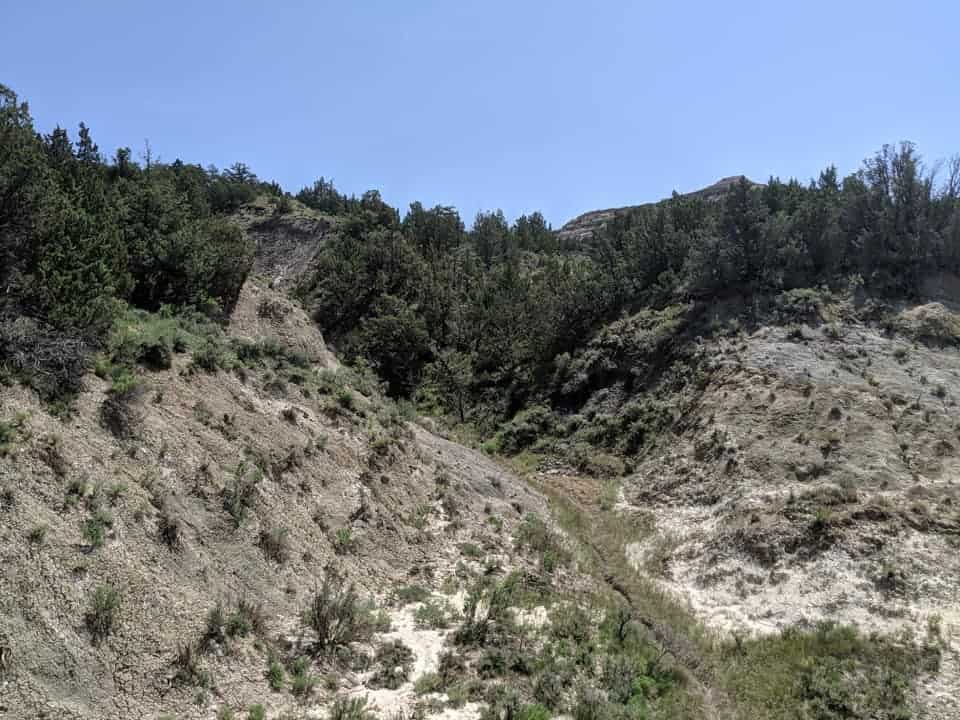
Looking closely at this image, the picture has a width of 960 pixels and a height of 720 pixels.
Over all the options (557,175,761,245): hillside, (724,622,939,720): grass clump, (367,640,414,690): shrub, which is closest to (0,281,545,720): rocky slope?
(367,640,414,690): shrub

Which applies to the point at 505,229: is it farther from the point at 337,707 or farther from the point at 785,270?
the point at 337,707

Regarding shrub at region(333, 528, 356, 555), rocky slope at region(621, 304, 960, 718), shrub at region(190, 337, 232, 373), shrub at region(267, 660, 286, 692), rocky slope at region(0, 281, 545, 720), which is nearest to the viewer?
rocky slope at region(0, 281, 545, 720)

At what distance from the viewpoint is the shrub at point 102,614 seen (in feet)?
26.8

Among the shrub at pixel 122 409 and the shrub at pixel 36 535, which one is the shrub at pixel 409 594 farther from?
the shrub at pixel 36 535

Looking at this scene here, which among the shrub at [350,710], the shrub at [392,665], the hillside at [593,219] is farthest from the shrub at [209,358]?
the hillside at [593,219]

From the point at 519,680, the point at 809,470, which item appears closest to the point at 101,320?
the point at 519,680

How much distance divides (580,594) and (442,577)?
3170 mm

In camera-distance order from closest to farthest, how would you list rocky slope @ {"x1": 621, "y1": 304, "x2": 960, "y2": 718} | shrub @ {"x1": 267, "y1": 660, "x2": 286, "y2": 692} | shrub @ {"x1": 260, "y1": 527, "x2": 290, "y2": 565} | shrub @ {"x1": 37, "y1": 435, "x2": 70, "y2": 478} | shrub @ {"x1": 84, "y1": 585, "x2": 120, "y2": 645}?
shrub @ {"x1": 84, "y1": 585, "x2": 120, "y2": 645} → shrub @ {"x1": 267, "y1": 660, "x2": 286, "y2": 692} → shrub @ {"x1": 37, "y1": 435, "x2": 70, "y2": 478} → shrub @ {"x1": 260, "y1": 527, "x2": 290, "y2": 565} → rocky slope @ {"x1": 621, "y1": 304, "x2": 960, "y2": 718}

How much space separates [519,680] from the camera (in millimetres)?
10516

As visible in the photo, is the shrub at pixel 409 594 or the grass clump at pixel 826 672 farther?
the shrub at pixel 409 594

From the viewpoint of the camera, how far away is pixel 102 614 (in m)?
8.30

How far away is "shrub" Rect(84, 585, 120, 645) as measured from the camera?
816 centimetres

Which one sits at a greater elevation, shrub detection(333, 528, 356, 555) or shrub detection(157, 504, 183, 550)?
shrub detection(157, 504, 183, 550)

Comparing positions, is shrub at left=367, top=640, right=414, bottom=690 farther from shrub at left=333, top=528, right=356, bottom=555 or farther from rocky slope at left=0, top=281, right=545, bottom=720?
shrub at left=333, top=528, right=356, bottom=555
